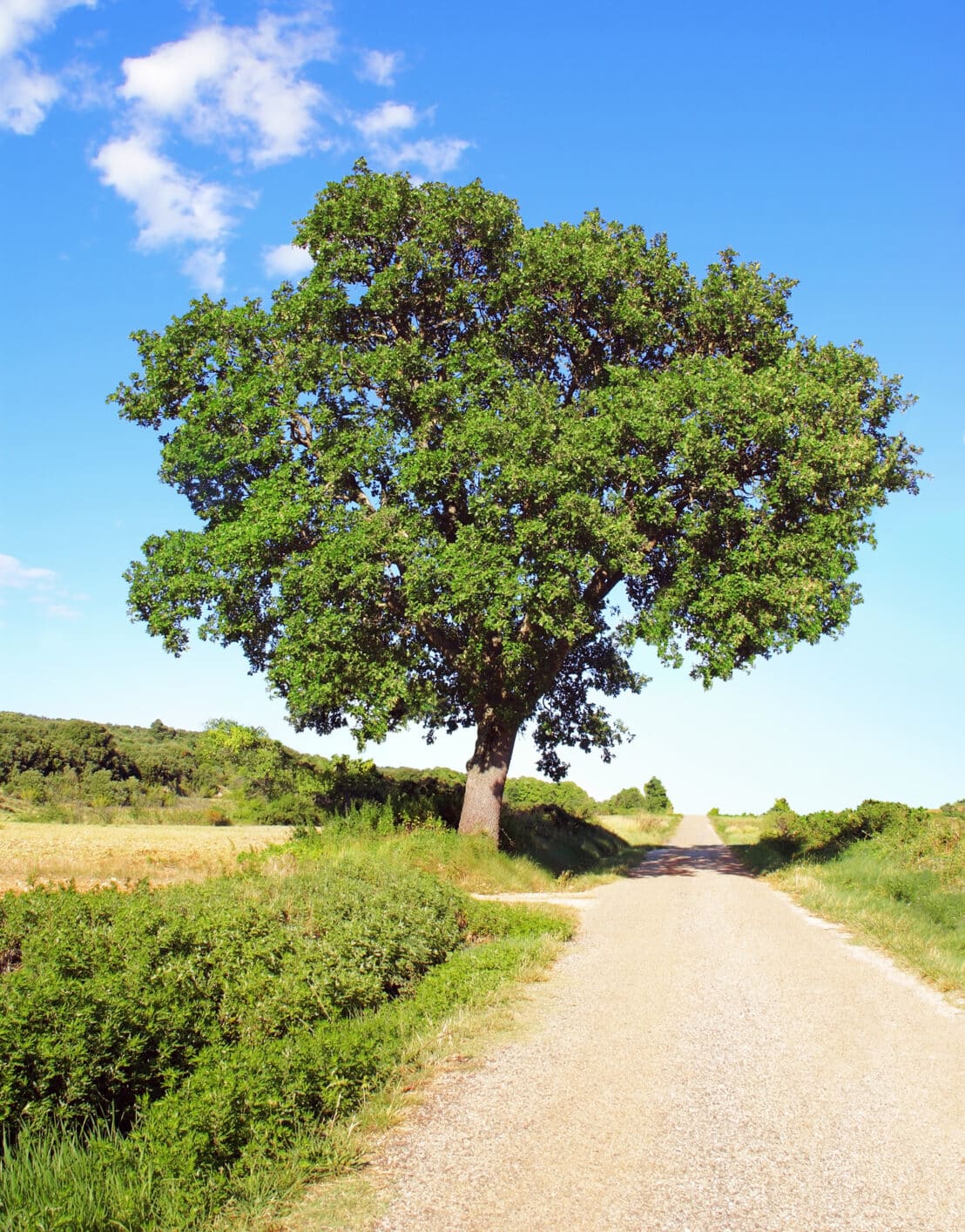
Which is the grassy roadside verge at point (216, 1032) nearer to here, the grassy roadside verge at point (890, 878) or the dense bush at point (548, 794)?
the grassy roadside verge at point (890, 878)

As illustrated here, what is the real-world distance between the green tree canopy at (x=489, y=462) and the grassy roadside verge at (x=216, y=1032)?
26.0 feet

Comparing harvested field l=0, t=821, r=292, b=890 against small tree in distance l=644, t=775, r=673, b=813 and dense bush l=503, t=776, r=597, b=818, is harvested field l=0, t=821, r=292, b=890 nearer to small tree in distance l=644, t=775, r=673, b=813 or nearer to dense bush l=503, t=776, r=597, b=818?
dense bush l=503, t=776, r=597, b=818

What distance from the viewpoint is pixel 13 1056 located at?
513cm

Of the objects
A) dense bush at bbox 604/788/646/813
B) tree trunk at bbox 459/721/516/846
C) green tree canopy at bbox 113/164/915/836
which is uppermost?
green tree canopy at bbox 113/164/915/836

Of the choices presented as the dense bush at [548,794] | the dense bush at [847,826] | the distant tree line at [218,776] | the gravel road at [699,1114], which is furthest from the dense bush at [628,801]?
the gravel road at [699,1114]

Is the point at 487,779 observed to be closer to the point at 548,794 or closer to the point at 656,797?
the point at 548,794

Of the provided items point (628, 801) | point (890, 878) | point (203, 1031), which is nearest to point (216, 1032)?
point (203, 1031)

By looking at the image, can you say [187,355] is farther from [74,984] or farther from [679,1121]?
[679,1121]

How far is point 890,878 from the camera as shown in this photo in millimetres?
17297

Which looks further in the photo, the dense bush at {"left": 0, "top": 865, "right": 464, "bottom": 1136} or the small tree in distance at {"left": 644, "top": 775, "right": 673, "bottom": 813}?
the small tree in distance at {"left": 644, "top": 775, "right": 673, "bottom": 813}

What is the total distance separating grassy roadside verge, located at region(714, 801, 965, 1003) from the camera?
39.8ft

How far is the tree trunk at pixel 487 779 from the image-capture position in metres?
20.2

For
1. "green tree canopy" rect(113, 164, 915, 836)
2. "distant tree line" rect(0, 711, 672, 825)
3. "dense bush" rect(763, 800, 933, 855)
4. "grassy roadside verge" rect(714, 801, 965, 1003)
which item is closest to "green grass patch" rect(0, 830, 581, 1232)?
"grassy roadside verge" rect(714, 801, 965, 1003)

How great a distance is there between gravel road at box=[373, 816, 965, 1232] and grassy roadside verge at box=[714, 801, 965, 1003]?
2489mm
